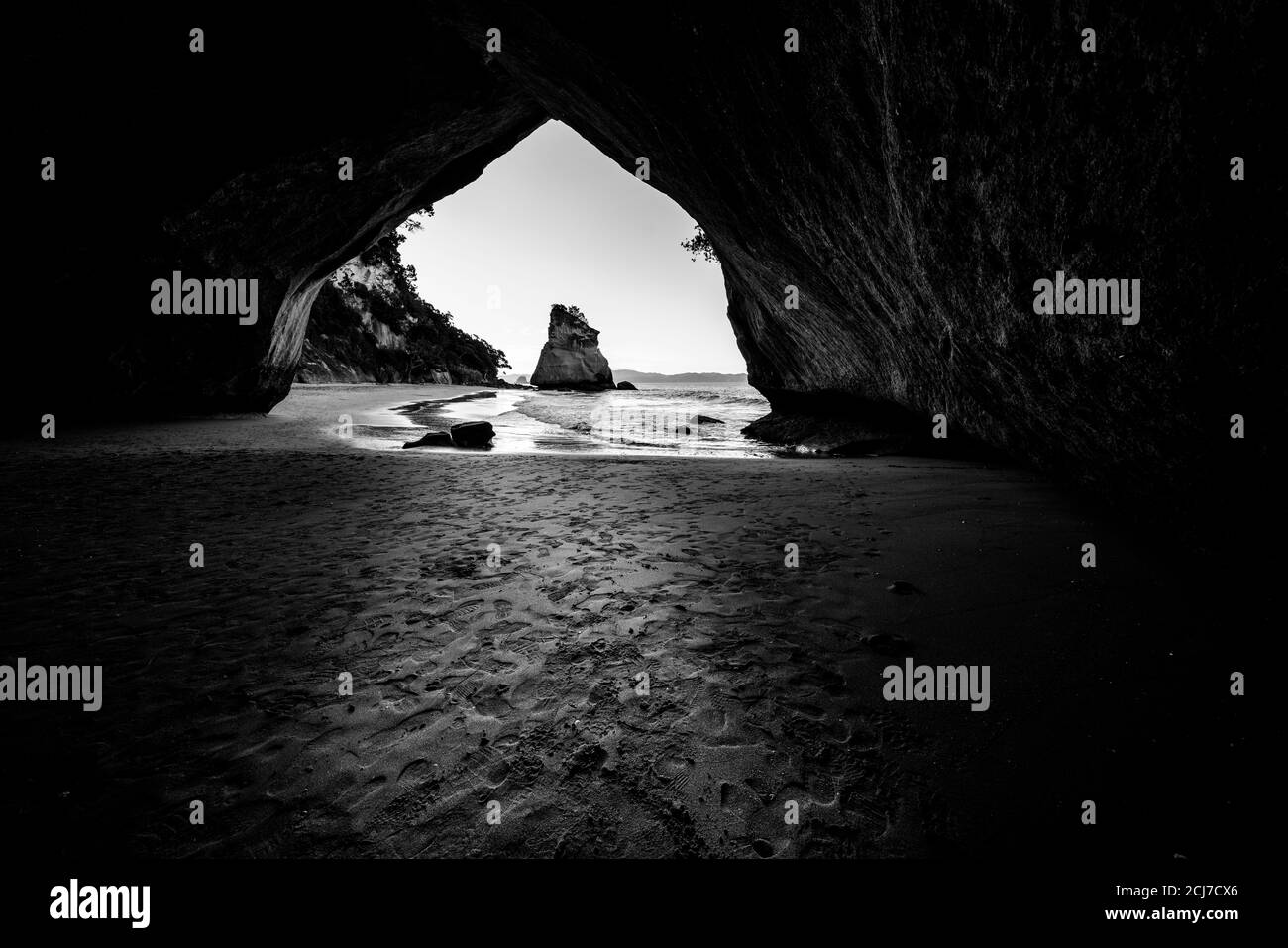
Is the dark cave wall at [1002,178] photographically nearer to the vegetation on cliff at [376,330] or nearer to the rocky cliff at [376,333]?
the vegetation on cliff at [376,330]

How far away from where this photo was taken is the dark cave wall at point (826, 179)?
260 cm

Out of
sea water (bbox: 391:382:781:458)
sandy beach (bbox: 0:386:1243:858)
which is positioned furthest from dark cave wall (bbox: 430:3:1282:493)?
sea water (bbox: 391:382:781:458)

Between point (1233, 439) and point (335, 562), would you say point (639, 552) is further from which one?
point (1233, 439)

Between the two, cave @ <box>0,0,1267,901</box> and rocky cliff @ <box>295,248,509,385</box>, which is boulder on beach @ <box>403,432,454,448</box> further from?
rocky cliff @ <box>295,248,509,385</box>

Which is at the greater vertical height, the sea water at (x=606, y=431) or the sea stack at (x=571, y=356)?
the sea stack at (x=571, y=356)

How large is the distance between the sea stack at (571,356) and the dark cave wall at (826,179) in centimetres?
3902

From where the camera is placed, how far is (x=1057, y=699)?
240 cm

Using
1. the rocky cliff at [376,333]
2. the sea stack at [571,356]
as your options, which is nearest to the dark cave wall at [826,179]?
the rocky cliff at [376,333]

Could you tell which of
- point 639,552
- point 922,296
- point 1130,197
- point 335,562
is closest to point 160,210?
point 335,562

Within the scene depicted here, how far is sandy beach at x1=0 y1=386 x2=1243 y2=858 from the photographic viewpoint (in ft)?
6.00

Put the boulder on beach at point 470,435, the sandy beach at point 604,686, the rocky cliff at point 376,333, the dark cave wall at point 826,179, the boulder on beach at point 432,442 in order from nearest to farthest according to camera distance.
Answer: the sandy beach at point 604,686, the dark cave wall at point 826,179, the boulder on beach at point 432,442, the boulder on beach at point 470,435, the rocky cliff at point 376,333

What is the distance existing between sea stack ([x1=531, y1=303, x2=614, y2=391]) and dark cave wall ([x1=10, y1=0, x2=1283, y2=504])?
39023 millimetres

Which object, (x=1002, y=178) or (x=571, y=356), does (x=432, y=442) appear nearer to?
(x=1002, y=178)

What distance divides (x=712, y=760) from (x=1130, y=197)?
386 centimetres
